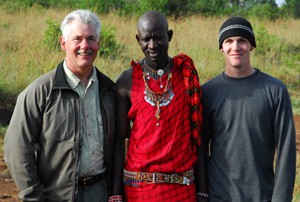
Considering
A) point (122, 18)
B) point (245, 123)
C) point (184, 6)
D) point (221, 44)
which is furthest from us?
point (184, 6)

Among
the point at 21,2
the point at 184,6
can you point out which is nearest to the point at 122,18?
the point at 21,2

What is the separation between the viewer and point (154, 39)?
8.61 ft

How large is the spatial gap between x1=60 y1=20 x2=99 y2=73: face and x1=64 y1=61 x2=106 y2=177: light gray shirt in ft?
0.27

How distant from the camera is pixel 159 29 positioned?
2625 millimetres

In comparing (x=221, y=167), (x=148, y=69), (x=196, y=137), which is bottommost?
(x=221, y=167)

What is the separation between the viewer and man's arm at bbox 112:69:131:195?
268 cm

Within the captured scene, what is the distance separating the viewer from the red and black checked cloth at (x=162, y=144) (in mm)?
2580

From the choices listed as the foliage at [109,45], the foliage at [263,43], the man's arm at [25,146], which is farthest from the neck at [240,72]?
the foliage at [263,43]

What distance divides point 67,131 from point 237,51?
97cm

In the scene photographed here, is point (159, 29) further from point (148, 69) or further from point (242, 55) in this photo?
point (242, 55)

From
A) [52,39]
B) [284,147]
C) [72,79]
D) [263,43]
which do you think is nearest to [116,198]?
[72,79]

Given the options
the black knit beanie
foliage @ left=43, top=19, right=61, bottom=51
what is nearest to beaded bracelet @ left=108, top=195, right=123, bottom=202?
the black knit beanie

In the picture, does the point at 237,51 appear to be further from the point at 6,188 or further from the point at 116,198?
the point at 6,188

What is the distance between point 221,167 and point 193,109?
0.34m
